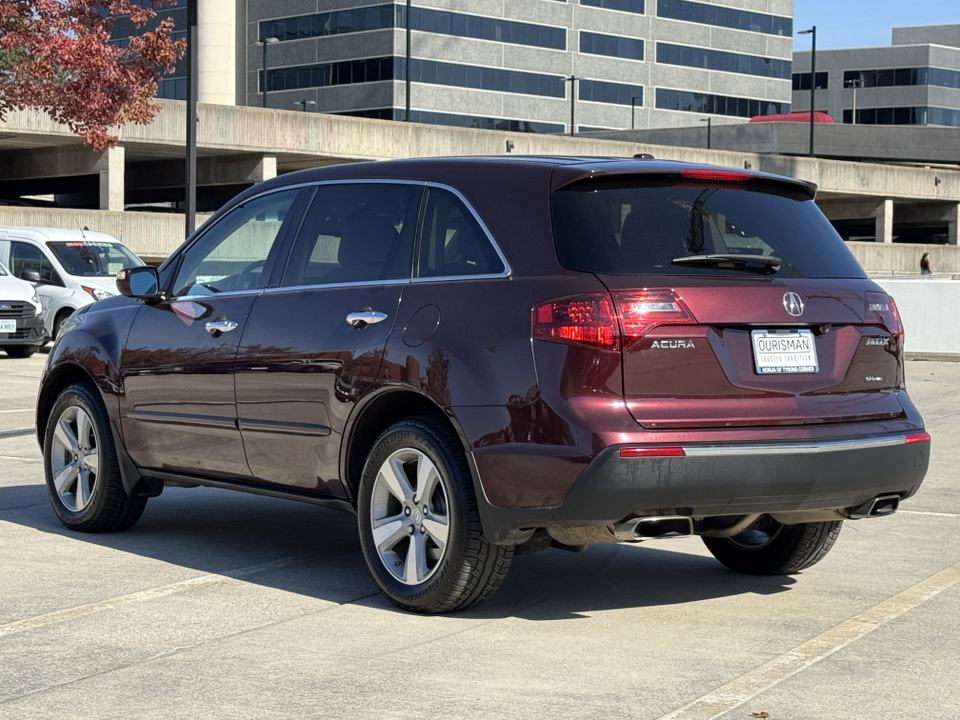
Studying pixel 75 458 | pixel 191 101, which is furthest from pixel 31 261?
pixel 75 458

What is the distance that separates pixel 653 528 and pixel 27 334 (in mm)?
19384

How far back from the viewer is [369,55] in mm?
100062

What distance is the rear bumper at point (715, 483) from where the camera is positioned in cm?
572

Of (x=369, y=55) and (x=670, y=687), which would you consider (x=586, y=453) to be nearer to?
(x=670, y=687)

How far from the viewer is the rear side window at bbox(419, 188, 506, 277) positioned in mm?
6258

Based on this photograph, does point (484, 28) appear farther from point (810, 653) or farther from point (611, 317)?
point (810, 653)

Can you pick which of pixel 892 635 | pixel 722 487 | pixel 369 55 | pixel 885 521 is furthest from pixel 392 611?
pixel 369 55

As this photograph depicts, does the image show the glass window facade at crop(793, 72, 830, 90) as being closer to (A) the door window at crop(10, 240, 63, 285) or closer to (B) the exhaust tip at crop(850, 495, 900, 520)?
(A) the door window at crop(10, 240, 63, 285)

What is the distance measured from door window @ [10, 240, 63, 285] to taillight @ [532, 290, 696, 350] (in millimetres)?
20395

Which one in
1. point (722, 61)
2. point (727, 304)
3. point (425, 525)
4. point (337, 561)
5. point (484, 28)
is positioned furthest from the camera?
point (722, 61)

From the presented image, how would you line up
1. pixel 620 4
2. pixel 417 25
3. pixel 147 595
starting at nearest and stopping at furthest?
pixel 147 595, pixel 417 25, pixel 620 4

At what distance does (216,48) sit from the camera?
91188 millimetres

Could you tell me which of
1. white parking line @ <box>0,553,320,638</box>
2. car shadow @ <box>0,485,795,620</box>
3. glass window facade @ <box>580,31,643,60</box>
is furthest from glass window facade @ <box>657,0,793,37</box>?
white parking line @ <box>0,553,320,638</box>

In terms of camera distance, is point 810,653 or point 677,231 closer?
point 810,653
